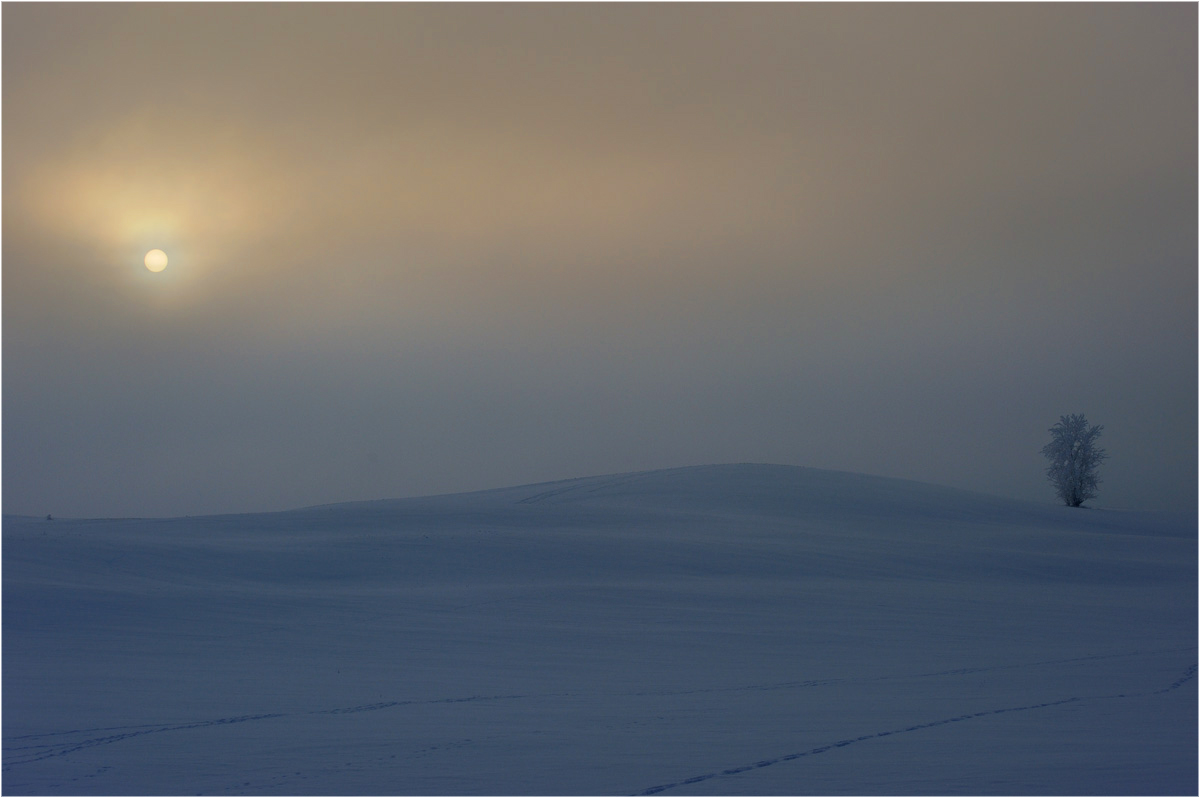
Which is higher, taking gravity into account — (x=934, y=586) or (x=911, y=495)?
(x=911, y=495)

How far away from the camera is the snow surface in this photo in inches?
328

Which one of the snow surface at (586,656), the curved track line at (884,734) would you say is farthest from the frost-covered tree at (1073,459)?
the curved track line at (884,734)

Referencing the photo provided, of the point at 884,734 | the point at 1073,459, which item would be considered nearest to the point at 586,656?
the point at 884,734

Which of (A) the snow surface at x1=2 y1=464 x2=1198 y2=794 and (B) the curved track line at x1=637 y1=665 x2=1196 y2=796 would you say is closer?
(B) the curved track line at x1=637 y1=665 x2=1196 y2=796

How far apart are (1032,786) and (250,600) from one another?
42.9 ft

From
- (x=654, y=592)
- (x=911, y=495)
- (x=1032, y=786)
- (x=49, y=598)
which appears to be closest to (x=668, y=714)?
(x=1032, y=786)

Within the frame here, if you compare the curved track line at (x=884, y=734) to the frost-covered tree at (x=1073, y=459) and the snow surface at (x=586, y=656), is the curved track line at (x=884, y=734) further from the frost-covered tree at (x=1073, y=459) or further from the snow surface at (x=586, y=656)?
the frost-covered tree at (x=1073, y=459)

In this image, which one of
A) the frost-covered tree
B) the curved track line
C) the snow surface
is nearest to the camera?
the curved track line

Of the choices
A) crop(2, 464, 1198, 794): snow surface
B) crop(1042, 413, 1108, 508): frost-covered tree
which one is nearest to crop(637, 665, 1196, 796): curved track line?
crop(2, 464, 1198, 794): snow surface

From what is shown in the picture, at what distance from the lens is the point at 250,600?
17.1 m

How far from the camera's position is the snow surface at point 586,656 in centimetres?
834

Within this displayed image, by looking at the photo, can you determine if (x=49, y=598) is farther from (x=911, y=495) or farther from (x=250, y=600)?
(x=911, y=495)

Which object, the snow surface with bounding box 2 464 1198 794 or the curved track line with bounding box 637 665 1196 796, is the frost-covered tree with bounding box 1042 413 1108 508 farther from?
the curved track line with bounding box 637 665 1196 796

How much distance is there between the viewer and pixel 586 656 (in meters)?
14.2
